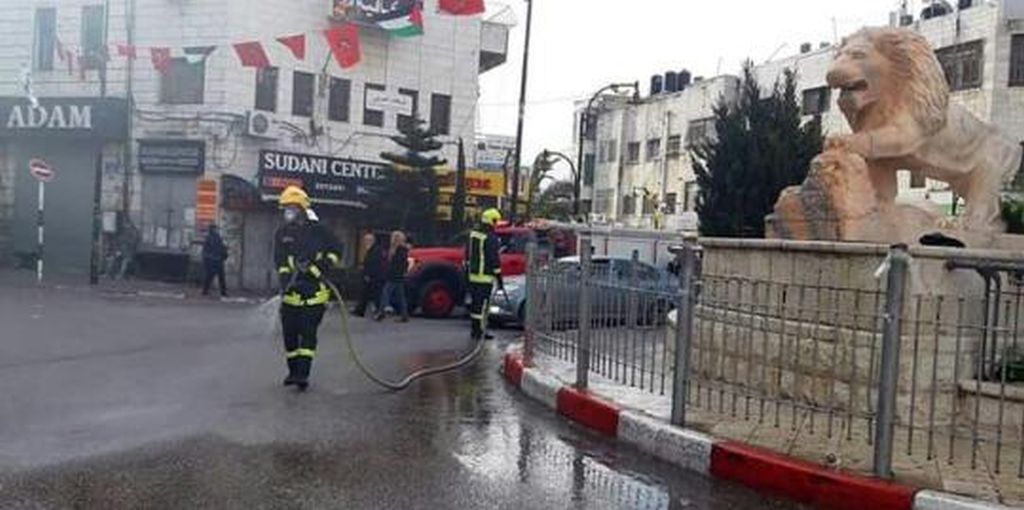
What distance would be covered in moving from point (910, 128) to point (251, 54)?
19.3 metres

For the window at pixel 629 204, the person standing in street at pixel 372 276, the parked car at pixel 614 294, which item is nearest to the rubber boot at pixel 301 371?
the parked car at pixel 614 294

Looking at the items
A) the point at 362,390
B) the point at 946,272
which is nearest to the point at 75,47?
the point at 362,390

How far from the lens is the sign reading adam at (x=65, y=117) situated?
88.9 ft

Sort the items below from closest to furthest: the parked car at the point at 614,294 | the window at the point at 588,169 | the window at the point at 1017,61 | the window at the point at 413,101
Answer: the parked car at the point at 614,294
the window at the point at 413,101
the window at the point at 1017,61
the window at the point at 588,169

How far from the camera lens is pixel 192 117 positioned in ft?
87.4

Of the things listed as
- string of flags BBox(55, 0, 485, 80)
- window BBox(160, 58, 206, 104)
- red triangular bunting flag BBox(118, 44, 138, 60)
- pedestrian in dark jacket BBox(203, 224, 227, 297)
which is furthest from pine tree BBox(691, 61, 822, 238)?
red triangular bunting flag BBox(118, 44, 138, 60)

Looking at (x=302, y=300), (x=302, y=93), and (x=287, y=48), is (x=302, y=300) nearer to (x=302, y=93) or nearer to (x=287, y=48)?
(x=287, y=48)

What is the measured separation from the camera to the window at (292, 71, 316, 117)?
27.7 meters

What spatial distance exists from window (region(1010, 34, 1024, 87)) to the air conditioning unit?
20468mm

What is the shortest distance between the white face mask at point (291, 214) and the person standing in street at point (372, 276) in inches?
355

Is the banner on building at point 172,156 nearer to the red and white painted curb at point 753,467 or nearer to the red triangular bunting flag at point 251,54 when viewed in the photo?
the red triangular bunting flag at point 251,54

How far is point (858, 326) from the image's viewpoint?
7.12 metres

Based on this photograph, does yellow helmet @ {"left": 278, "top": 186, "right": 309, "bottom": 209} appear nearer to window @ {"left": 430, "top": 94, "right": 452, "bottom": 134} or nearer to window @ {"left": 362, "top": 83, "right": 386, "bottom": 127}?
window @ {"left": 362, "top": 83, "right": 386, "bottom": 127}

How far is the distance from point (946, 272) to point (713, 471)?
2149mm
